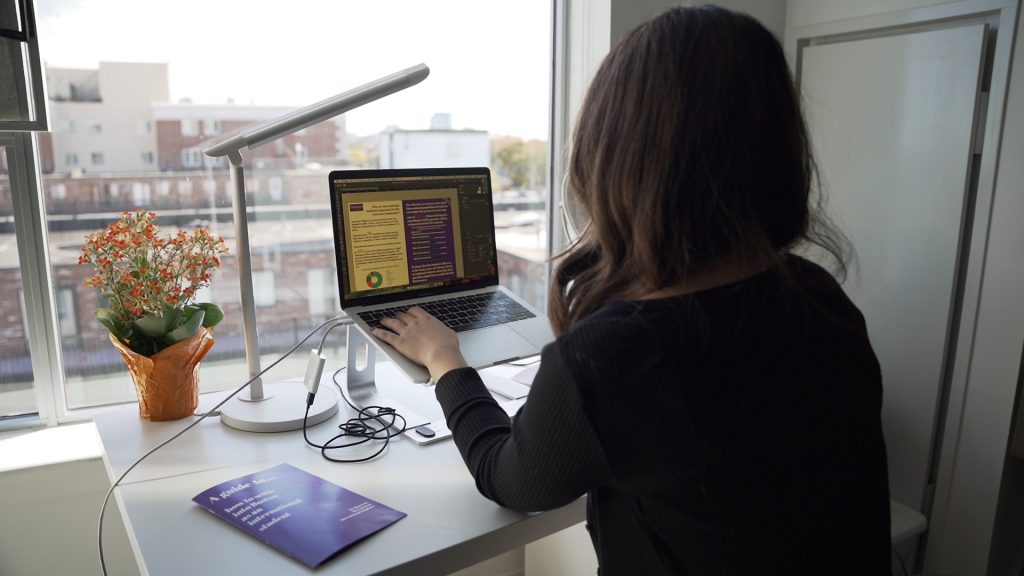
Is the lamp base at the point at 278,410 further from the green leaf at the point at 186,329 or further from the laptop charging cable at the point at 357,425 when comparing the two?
the green leaf at the point at 186,329

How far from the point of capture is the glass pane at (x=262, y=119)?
1566 mm

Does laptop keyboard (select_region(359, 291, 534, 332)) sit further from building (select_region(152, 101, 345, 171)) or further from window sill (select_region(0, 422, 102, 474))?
window sill (select_region(0, 422, 102, 474))

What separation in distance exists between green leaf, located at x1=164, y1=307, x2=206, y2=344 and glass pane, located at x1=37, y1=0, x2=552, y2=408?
35 cm

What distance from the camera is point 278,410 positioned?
1384mm

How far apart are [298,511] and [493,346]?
49cm

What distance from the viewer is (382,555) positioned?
955mm

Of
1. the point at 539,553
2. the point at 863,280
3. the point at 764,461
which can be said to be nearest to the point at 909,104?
the point at 863,280

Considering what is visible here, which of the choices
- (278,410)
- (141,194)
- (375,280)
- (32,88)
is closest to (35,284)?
(141,194)

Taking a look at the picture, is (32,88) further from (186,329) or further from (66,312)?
(186,329)

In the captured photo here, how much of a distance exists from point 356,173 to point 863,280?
1.25 meters

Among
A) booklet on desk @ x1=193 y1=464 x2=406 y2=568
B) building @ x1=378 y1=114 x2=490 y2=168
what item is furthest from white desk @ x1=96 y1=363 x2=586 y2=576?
building @ x1=378 y1=114 x2=490 y2=168

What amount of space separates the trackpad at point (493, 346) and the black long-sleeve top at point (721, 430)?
0.47 m

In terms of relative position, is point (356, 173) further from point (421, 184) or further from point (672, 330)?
point (672, 330)

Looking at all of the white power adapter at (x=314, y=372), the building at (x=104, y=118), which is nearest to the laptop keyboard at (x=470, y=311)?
the white power adapter at (x=314, y=372)
